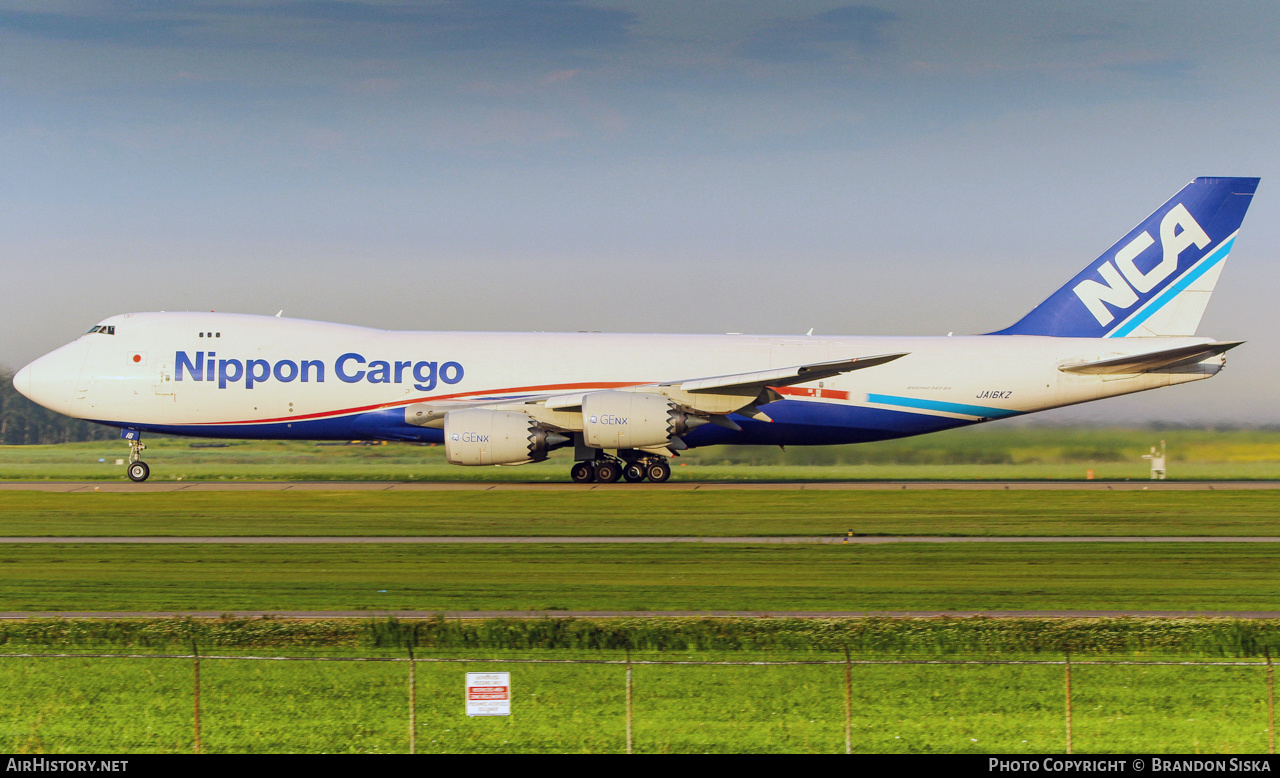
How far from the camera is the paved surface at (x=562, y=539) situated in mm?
26859

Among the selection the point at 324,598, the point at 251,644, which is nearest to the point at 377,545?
the point at 324,598

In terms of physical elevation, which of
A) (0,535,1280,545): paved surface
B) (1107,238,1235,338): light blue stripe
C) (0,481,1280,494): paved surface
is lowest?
(0,535,1280,545): paved surface

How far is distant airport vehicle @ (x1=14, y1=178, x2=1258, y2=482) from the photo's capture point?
39500 millimetres

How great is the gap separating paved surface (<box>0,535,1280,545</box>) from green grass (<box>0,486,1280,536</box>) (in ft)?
2.17

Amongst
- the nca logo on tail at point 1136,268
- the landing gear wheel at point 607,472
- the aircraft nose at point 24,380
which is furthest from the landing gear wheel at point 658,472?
the aircraft nose at point 24,380

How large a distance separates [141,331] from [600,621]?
28.9m

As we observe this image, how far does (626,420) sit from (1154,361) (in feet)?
60.5

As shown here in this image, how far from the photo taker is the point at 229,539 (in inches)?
1077

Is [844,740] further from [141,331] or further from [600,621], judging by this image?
[141,331]

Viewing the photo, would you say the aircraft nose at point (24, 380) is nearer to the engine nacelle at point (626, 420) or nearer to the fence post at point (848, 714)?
the engine nacelle at point (626, 420)

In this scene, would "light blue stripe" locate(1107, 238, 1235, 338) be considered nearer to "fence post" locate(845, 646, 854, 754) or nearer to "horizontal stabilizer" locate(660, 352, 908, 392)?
"horizontal stabilizer" locate(660, 352, 908, 392)

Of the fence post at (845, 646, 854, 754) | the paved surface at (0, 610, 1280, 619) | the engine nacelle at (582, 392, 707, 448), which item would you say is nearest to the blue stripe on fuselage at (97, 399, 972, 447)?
the engine nacelle at (582, 392, 707, 448)

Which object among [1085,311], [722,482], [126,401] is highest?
[1085,311]

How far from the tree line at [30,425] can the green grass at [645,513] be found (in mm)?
24368
